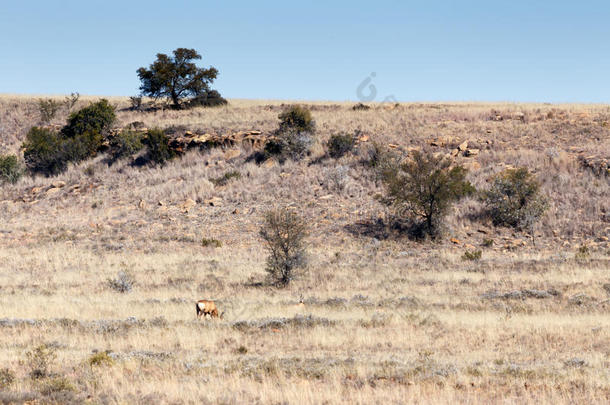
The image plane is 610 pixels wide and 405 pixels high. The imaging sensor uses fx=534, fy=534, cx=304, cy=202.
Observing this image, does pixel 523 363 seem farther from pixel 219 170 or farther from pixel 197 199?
pixel 219 170

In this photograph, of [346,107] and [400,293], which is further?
[346,107]

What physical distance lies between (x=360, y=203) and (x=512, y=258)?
1072 cm

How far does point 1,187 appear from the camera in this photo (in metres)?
43.6

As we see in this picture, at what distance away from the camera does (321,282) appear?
2006 cm

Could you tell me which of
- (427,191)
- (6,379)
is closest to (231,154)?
(427,191)

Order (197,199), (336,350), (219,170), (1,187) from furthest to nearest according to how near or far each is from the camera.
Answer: (1,187)
(219,170)
(197,199)
(336,350)

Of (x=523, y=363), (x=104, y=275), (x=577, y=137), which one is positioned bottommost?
(x=104, y=275)

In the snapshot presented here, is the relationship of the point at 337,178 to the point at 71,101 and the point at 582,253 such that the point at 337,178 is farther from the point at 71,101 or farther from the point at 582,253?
the point at 71,101

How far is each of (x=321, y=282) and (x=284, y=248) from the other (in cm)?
206

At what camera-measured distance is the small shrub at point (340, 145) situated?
127 feet

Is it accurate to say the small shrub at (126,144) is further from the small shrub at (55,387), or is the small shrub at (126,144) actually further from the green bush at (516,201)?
the small shrub at (55,387)

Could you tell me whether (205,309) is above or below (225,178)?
below

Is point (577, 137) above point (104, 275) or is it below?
above

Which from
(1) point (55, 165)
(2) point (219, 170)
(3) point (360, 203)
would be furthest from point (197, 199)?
(1) point (55, 165)
